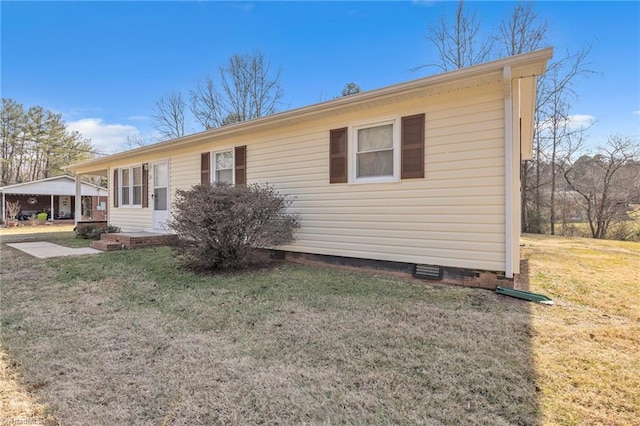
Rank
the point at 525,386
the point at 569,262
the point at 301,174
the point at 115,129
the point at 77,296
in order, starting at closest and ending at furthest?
the point at 525,386 → the point at 77,296 → the point at 301,174 → the point at 569,262 → the point at 115,129

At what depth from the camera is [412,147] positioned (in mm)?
4973

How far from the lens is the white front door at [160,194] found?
9.29m

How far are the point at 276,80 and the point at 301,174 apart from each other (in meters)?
15.1

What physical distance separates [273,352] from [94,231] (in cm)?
1017

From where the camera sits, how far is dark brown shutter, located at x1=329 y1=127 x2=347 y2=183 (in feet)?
18.6

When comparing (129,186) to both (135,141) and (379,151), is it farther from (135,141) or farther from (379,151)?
(135,141)

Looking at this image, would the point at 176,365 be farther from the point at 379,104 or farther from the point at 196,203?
the point at 379,104

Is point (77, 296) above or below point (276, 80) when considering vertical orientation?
below

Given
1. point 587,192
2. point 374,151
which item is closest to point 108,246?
point 374,151

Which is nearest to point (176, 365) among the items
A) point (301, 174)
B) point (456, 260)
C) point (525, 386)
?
point (525, 386)

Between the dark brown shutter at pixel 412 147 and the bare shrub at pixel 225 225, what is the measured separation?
89.8 inches

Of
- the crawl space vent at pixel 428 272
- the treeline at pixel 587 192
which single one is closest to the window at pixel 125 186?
the crawl space vent at pixel 428 272

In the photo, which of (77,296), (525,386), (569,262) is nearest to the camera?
(525,386)

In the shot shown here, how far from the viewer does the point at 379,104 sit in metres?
5.12
